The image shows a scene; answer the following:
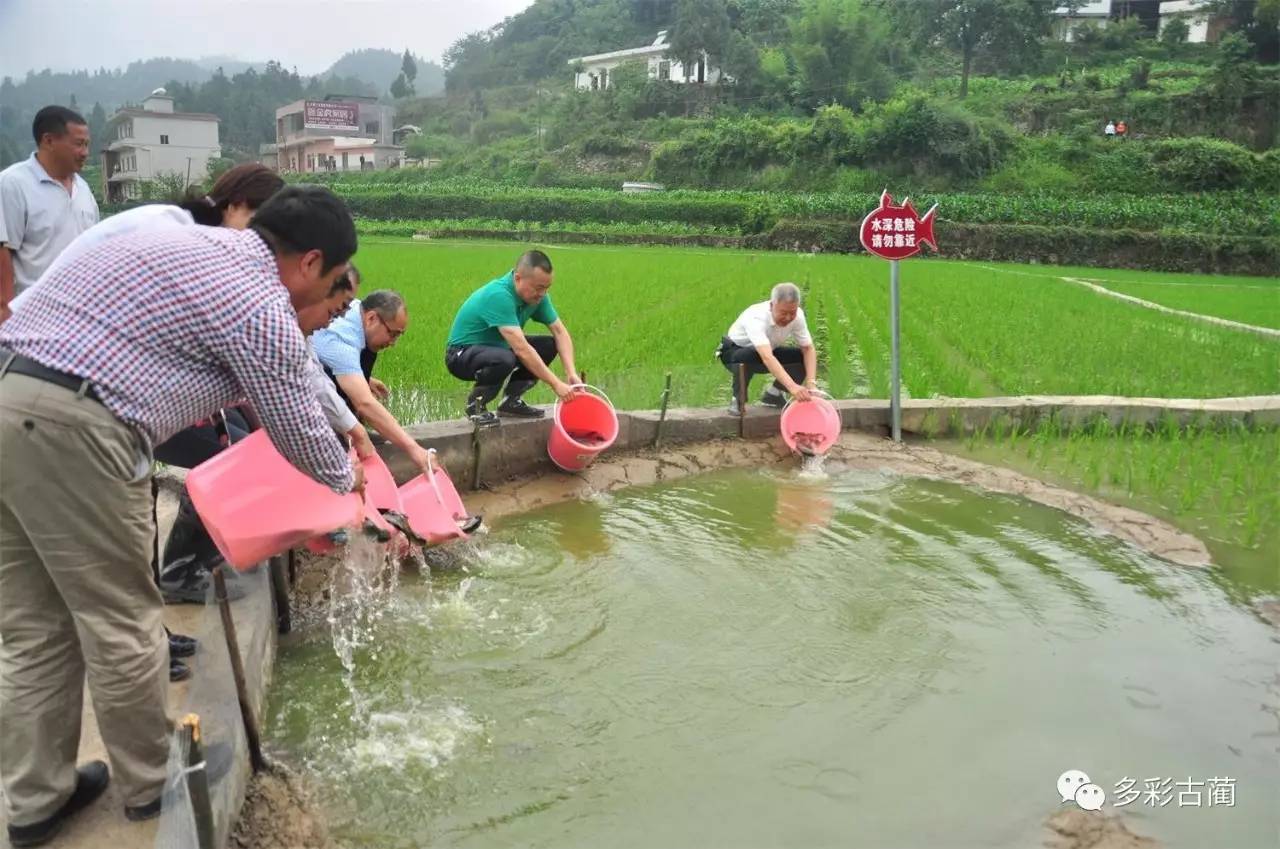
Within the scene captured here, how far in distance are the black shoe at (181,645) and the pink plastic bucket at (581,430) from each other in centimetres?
232

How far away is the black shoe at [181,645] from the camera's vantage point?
2434 mm

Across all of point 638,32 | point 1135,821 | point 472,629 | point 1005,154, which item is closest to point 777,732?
point 1135,821

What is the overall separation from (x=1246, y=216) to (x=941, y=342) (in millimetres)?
22334

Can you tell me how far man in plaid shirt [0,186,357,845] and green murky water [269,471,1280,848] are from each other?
2.04 ft

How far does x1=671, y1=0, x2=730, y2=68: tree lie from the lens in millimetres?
53188

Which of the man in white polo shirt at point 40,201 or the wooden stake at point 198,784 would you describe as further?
the man in white polo shirt at point 40,201

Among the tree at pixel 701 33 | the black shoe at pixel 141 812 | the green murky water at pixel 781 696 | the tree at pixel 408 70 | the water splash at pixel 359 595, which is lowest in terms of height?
the green murky water at pixel 781 696

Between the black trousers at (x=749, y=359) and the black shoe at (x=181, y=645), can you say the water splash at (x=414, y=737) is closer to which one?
the black shoe at (x=181, y=645)

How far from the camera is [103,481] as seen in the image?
1.61 meters

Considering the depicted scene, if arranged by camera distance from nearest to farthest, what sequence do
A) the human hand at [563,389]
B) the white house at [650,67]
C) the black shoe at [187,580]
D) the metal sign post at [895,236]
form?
the black shoe at [187,580] → the human hand at [563,389] → the metal sign post at [895,236] → the white house at [650,67]

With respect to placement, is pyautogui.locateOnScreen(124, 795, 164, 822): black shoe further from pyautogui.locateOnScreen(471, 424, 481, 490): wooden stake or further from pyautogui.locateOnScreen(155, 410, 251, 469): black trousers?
pyautogui.locateOnScreen(471, 424, 481, 490): wooden stake

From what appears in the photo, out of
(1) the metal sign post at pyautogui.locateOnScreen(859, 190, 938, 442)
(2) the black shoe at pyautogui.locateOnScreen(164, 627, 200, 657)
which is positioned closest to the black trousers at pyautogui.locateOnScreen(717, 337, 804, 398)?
(1) the metal sign post at pyautogui.locateOnScreen(859, 190, 938, 442)

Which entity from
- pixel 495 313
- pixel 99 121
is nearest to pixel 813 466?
pixel 495 313

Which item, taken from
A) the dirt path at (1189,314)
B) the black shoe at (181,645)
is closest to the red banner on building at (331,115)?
the dirt path at (1189,314)
